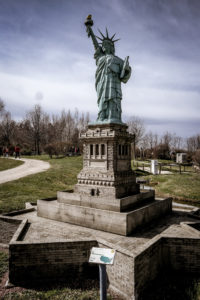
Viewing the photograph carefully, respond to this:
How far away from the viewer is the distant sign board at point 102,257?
389cm

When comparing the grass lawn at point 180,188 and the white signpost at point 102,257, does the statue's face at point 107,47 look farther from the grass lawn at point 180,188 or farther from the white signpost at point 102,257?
Answer: the grass lawn at point 180,188

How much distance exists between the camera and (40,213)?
9641mm

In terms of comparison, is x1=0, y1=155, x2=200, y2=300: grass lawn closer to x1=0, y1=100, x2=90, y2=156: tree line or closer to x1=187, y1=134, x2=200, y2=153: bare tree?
x1=0, y1=100, x2=90, y2=156: tree line

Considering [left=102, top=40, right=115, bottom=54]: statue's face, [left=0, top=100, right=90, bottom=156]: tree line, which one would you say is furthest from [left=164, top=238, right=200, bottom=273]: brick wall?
[left=0, top=100, right=90, bottom=156]: tree line

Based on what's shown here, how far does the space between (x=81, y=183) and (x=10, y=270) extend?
14.5ft

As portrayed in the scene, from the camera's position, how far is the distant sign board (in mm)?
3891

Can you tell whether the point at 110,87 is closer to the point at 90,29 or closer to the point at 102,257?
the point at 90,29

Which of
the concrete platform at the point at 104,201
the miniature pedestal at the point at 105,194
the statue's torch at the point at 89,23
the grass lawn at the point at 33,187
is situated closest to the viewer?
the miniature pedestal at the point at 105,194

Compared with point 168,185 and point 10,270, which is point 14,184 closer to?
point 10,270

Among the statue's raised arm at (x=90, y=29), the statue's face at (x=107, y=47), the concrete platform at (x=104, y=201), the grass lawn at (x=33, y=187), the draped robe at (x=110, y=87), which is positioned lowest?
the grass lawn at (x=33, y=187)

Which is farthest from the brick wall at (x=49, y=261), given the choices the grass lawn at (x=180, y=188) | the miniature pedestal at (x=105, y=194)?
the grass lawn at (x=180, y=188)

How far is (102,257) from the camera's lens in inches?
157

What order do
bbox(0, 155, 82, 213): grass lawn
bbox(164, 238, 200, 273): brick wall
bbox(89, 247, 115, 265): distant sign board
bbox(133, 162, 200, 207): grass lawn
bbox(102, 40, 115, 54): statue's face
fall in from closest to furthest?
bbox(89, 247, 115, 265): distant sign board
bbox(164, 238, 200, 273): brick wall
bbox(102, 40, 115, 54): statue's face
bbox(0, 155, 82, 213): grass lawn
bbox(133, 162, 200, 207): grass lawn

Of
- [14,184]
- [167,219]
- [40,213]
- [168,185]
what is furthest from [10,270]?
[168,185]
